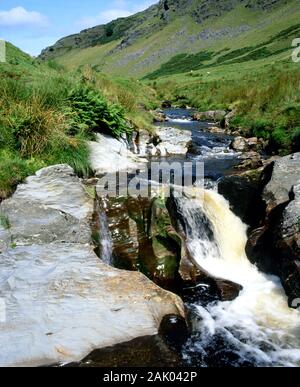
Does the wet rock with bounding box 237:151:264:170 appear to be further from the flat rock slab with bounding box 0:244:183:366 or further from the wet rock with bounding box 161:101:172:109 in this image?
the wet rock with bounding box 161:101:172:109

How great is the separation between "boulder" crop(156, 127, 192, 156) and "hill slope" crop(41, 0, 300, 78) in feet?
227

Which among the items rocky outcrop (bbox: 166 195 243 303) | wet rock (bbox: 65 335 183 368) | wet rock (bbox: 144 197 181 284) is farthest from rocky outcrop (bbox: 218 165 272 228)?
wet rock (bbox: 65 335 183 368)

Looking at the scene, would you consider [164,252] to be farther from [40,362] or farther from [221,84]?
[221,84]

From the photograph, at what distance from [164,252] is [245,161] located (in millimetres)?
6458

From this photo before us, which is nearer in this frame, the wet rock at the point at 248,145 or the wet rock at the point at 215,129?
the wet rock at the point at 248,145

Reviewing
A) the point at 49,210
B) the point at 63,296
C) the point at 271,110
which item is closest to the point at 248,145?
the point at 271,110

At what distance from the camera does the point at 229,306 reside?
7.00 m

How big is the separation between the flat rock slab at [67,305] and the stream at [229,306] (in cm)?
94

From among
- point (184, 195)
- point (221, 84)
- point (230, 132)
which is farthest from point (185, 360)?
point (221, 84)

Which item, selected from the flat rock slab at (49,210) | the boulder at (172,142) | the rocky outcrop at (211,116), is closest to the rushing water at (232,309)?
the flat rock slab at (49,210)

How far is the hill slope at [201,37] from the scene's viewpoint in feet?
331

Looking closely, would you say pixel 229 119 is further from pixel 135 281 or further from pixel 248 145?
pixel 135 281

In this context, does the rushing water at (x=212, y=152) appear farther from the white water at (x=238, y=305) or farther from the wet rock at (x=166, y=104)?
the wet rock at (x=166, y=104)

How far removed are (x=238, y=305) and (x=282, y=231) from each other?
1530 mm
